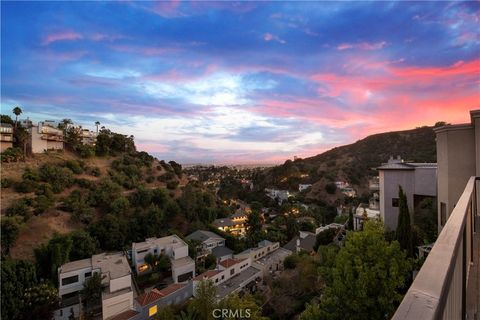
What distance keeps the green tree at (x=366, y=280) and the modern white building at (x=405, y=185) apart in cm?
659

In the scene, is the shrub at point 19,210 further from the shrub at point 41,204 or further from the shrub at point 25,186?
the shrub at point 25,186

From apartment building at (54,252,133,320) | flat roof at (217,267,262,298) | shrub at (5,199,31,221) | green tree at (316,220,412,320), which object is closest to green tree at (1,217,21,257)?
shrub at (5,199,31,221)

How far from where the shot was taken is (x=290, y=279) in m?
14.2

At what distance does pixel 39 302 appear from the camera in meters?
14.1

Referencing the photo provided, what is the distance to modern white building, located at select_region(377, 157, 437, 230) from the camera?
1152 cm

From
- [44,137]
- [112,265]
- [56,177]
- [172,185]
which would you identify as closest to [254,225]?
[172,185]

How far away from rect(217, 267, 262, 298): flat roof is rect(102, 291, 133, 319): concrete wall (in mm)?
5550

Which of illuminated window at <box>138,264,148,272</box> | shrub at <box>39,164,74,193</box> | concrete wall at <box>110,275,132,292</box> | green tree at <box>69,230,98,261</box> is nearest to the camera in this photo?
concrete wall at <box>110,275,132,292</box>

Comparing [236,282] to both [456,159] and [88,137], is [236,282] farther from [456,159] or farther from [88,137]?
[88,137]

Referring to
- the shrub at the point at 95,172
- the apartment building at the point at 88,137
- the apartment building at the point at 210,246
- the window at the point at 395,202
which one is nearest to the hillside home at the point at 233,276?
the apartment building at the point at 210,246

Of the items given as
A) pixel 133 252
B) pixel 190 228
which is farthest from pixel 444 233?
pixel 190 228

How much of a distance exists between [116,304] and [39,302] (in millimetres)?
4536

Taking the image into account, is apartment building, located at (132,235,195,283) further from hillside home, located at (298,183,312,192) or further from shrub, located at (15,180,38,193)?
hillside home, located at (298,183,312,192)

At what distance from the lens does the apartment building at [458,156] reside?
638 centimetres
